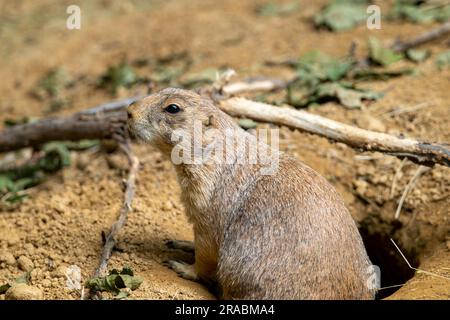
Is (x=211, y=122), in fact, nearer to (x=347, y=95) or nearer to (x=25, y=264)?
(x=25, y=264)

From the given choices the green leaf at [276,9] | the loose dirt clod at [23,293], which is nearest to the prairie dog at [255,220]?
the loose dirt clod at [23,293]

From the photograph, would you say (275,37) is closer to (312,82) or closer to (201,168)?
(312,82)

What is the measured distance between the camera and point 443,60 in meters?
7.59

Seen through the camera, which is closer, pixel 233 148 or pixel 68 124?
pixel 233 148

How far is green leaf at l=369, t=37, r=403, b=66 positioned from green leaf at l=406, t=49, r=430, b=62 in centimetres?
12

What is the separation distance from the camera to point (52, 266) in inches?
195

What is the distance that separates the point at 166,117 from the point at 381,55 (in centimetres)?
404

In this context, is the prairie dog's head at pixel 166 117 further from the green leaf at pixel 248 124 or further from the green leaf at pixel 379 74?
the green leaf at pixel 379 74

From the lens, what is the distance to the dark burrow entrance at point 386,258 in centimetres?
593

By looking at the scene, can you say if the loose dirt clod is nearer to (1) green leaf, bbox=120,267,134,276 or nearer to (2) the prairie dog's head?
(1) green leaf, bbox=120,267,134,276

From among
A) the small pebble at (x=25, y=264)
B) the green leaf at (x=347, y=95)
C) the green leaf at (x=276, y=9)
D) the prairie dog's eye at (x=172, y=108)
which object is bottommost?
the small pebble at (x=25, y=264)

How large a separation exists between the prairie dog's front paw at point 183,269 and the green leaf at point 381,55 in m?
4.14
